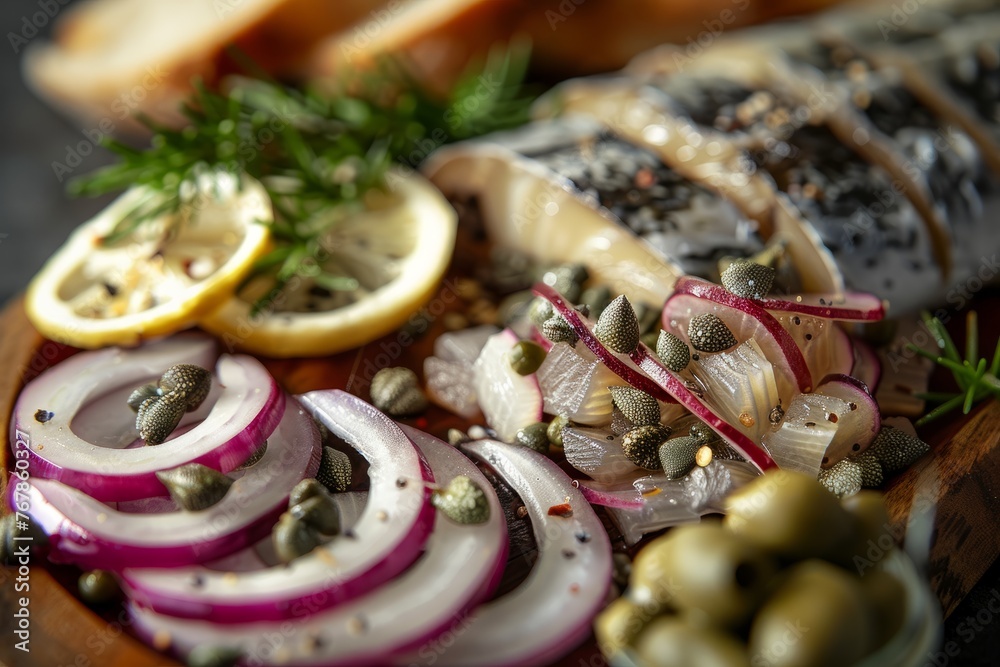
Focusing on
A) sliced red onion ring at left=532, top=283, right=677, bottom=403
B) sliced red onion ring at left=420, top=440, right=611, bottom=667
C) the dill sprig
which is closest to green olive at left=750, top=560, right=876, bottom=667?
sliced red onion ring at left=420, top=440, right=611, bottom=667

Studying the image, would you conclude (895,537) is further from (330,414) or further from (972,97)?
(972,97)

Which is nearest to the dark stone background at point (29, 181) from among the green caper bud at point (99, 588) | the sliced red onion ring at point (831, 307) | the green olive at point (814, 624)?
the green caper bud at point (99, 588)

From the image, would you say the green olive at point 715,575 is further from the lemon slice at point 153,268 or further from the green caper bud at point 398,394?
the lemon slice at point 153,268

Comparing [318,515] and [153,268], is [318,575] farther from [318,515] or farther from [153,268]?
[153,268]

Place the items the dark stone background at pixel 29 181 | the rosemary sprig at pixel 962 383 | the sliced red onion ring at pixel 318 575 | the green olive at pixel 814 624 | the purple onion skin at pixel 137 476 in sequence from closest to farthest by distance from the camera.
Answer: the green olive at pixel 814 624
the sliced red onion ring at pixel 318 575
the purple onion skin at pixel 137 476
the rosemary sprig at pixel 962 383
the dark stone background at pixel 29 181

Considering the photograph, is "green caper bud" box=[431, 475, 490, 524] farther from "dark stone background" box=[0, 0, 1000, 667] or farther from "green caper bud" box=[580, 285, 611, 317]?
"dark stone background" box=[0, 0, 1000, 667]

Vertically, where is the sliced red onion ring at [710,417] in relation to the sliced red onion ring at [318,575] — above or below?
below

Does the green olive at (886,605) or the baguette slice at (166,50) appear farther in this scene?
the baguette slice at (166,50)

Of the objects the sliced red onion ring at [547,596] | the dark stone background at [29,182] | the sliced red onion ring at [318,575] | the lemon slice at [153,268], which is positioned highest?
the lemon slice at [153,268]
